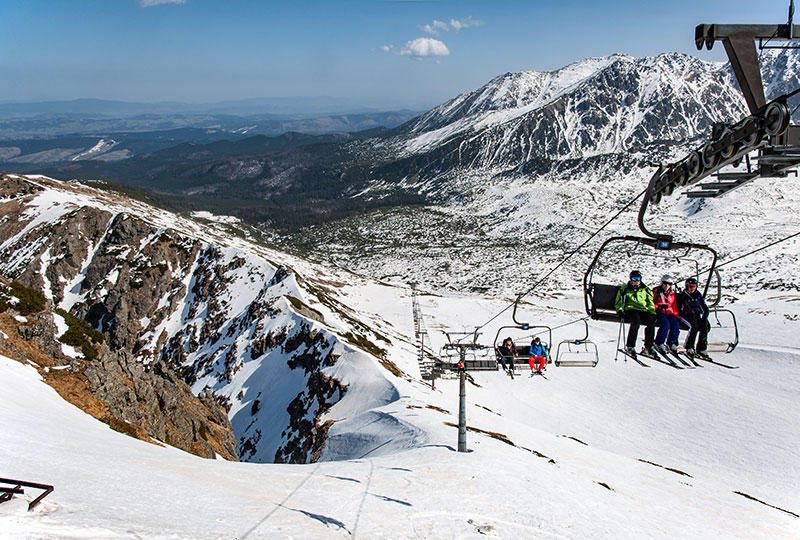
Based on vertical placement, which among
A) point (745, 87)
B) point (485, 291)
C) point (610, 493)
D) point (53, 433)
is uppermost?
point (745, 87)

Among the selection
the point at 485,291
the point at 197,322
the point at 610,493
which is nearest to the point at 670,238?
the point at 610,493

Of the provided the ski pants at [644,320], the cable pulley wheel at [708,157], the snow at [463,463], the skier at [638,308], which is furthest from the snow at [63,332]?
the cable pulley wheel at [708,157]

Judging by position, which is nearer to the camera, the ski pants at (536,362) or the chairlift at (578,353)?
the chairlift at (578,353)

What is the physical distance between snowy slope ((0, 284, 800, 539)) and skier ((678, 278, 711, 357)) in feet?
26.9

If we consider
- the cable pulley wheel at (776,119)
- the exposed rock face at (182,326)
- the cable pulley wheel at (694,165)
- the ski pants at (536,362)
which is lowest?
the exposed rock face at (182,326)

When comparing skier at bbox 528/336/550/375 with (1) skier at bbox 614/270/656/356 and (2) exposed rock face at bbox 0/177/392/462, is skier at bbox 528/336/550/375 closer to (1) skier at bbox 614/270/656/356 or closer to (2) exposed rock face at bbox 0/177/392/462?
(1) skier at bbox 614/270/656/356

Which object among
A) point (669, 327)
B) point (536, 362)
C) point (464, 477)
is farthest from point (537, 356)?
point (669, 327)

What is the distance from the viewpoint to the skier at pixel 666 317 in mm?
20109

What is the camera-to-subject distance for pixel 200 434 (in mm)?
37875

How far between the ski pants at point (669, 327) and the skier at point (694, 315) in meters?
0.47

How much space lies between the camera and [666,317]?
20234 mm

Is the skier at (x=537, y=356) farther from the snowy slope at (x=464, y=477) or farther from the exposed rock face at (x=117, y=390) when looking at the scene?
the exposed rock face at (x=117, y=390)

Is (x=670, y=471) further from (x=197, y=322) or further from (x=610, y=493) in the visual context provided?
(x=197, y=322)

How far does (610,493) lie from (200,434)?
28.5m
